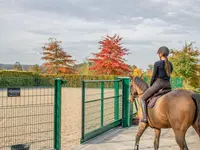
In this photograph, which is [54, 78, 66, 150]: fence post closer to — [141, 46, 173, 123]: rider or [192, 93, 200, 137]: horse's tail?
[141, 46, 173, 123]: rider

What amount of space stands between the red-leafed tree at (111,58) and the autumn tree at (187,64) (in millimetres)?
13235

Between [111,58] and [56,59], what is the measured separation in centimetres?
1130

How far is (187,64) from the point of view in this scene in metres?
21.0

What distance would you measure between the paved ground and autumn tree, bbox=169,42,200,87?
14.6 meters

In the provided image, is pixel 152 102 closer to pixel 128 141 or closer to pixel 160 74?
pixel 160 74

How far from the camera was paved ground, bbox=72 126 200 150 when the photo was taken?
5602 millimetres

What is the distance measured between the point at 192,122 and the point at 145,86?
1.43m

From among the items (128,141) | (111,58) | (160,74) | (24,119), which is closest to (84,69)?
(111,58)

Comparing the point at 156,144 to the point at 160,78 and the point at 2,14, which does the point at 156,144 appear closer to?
the point at 160,78

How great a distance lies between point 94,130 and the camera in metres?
6.54

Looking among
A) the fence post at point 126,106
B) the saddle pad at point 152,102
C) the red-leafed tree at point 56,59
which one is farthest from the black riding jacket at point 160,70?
the red-leafed tree at point 56,59

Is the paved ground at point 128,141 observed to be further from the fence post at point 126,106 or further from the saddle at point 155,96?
the saddle at point 155,96

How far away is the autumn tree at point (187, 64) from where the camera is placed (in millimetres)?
21000

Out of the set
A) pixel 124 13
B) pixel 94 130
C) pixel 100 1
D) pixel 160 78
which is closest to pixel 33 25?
pixel 124 13
